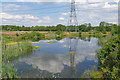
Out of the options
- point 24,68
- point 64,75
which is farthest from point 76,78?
point 24,68

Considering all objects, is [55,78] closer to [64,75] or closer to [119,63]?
[64,75]

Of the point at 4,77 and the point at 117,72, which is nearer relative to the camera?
the point at 117,72

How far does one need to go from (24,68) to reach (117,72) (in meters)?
8.33

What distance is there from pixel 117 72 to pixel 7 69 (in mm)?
8239

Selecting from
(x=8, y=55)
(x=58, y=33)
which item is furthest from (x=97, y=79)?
(x=58, y=33)

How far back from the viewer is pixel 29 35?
138 feet

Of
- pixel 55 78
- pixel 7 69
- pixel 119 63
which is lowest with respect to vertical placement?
pixel 55 78

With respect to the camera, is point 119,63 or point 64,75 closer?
point 119,63

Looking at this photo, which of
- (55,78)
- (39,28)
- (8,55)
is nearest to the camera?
(55,78)

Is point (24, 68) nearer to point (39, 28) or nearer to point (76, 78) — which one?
point (76, 78)

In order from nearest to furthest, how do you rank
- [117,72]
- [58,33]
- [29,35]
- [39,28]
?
1. [117,72]
2. [29,35]
3. [58,33]
4. [39,28]

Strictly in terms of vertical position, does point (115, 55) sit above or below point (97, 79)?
above

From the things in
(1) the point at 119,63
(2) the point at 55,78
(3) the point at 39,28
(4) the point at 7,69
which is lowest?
(2) the point at 55,78

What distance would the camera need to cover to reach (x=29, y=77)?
8.55 meters
